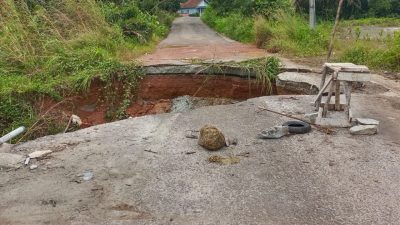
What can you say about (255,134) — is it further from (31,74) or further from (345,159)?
(31,74)

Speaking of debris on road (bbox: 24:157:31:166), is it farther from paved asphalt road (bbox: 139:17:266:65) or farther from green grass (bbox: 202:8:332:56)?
green grass (bbox: 202:8:332:56)

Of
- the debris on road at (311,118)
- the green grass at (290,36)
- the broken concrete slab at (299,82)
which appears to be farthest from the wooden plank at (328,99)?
the green grass at (290,36)

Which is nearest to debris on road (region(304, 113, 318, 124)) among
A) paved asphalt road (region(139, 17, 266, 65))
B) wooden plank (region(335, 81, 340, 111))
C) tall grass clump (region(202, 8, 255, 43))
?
wooden plank (region(335, 81, 340, 111))

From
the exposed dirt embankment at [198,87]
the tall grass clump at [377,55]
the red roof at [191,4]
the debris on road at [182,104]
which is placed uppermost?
the red roof at [191,4]

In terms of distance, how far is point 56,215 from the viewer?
3.61 metres

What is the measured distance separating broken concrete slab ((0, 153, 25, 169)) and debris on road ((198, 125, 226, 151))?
6.65 ft

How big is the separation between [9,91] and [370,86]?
249 inches

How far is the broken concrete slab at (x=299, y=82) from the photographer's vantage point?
317 inches

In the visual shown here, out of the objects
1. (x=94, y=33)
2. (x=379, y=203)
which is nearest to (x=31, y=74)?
(x=94, y=33)

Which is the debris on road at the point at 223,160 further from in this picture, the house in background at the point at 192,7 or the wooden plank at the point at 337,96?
the house in background at the point at 192,7

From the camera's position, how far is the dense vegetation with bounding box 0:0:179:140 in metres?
7.49

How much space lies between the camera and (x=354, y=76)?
5.29 m

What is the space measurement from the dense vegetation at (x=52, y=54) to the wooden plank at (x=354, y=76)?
444cm

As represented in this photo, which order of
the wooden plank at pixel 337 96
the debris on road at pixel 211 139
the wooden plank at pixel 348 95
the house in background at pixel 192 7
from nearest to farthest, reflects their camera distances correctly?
the debris on road at pixel 211 139 < the wooden plank at pixel 348 95 < the wooden plank at pixel 337 96 < the house in background at pixel 192 7
